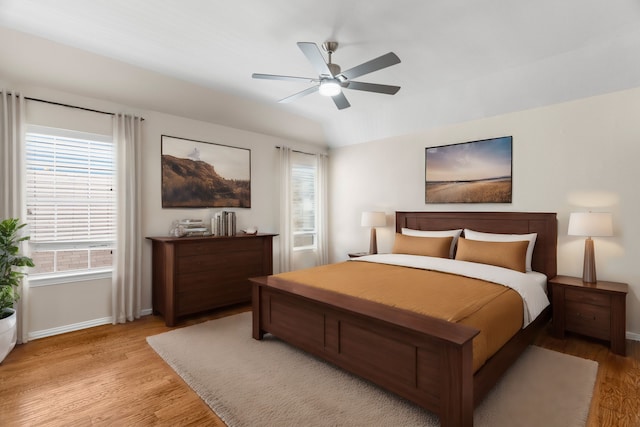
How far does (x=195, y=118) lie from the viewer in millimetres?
4203

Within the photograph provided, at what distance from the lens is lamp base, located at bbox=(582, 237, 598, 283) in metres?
3.09

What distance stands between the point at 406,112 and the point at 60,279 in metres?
4.65

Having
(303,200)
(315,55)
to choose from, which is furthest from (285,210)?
(315,55)

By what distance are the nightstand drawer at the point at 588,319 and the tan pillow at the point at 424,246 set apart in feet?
4.25

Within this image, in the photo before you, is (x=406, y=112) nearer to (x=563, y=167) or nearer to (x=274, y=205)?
(x=563, y=167)

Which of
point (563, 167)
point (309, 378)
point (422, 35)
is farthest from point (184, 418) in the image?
point (563, 167)

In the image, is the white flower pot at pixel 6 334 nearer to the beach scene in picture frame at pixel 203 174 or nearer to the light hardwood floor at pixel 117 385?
the light hardwood floor at pixel 117 385

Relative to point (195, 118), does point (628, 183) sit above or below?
below

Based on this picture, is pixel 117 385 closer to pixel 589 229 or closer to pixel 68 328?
pixel 68 328

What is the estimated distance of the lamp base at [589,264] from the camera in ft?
10.1

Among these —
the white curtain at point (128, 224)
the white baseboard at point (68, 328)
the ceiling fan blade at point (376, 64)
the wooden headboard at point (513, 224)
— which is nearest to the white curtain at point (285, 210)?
the wooden headboard at point (513, 224)

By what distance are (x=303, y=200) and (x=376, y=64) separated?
3.49 metres

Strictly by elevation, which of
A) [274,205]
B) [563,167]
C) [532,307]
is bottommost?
[532,307]

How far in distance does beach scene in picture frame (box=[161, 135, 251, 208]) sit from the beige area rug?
1882 mm
